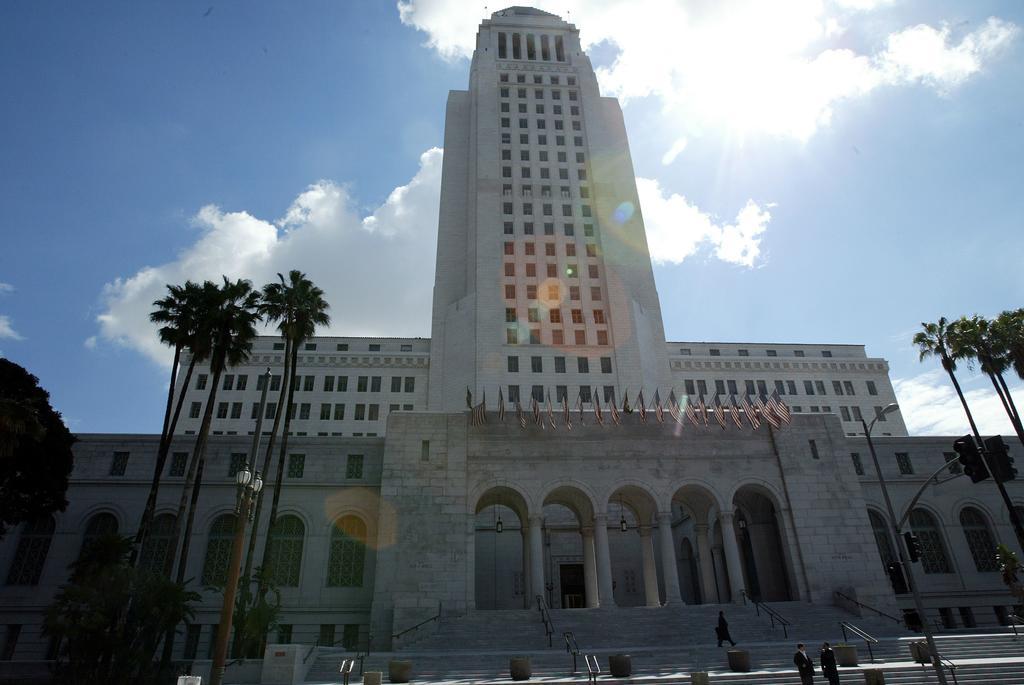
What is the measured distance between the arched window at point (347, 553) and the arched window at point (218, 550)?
6075 millimetres

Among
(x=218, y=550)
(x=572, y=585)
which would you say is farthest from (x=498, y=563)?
(x=218, y=550)

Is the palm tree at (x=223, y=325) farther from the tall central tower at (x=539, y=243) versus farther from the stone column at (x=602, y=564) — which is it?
the tall central tower at (x=539, y=243)

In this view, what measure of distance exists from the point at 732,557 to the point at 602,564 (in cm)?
740

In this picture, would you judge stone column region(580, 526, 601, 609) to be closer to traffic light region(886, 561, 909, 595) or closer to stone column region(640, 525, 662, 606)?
stone column region(640, 525, 662, 606)

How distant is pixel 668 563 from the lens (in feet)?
111

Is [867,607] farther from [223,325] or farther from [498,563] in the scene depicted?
[223,325]

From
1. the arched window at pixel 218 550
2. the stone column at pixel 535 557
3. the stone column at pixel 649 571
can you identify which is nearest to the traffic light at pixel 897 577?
the stone column at pixel 649 571

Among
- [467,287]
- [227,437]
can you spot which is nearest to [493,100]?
[467,287]

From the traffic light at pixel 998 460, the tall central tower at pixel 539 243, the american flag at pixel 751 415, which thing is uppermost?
the tall central tower at pixel 539 243

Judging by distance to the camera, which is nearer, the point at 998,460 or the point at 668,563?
the point at 998,460

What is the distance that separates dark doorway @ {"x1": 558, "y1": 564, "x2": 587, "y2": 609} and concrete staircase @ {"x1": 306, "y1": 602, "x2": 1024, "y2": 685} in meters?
13.3

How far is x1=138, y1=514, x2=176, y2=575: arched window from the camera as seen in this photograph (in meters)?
36.0

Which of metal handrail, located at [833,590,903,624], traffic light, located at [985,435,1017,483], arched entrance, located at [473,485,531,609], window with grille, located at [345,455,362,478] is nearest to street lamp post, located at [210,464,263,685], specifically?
window with grille, located at [345,455,362,478]

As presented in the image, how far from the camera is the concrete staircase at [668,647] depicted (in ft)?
69.5
